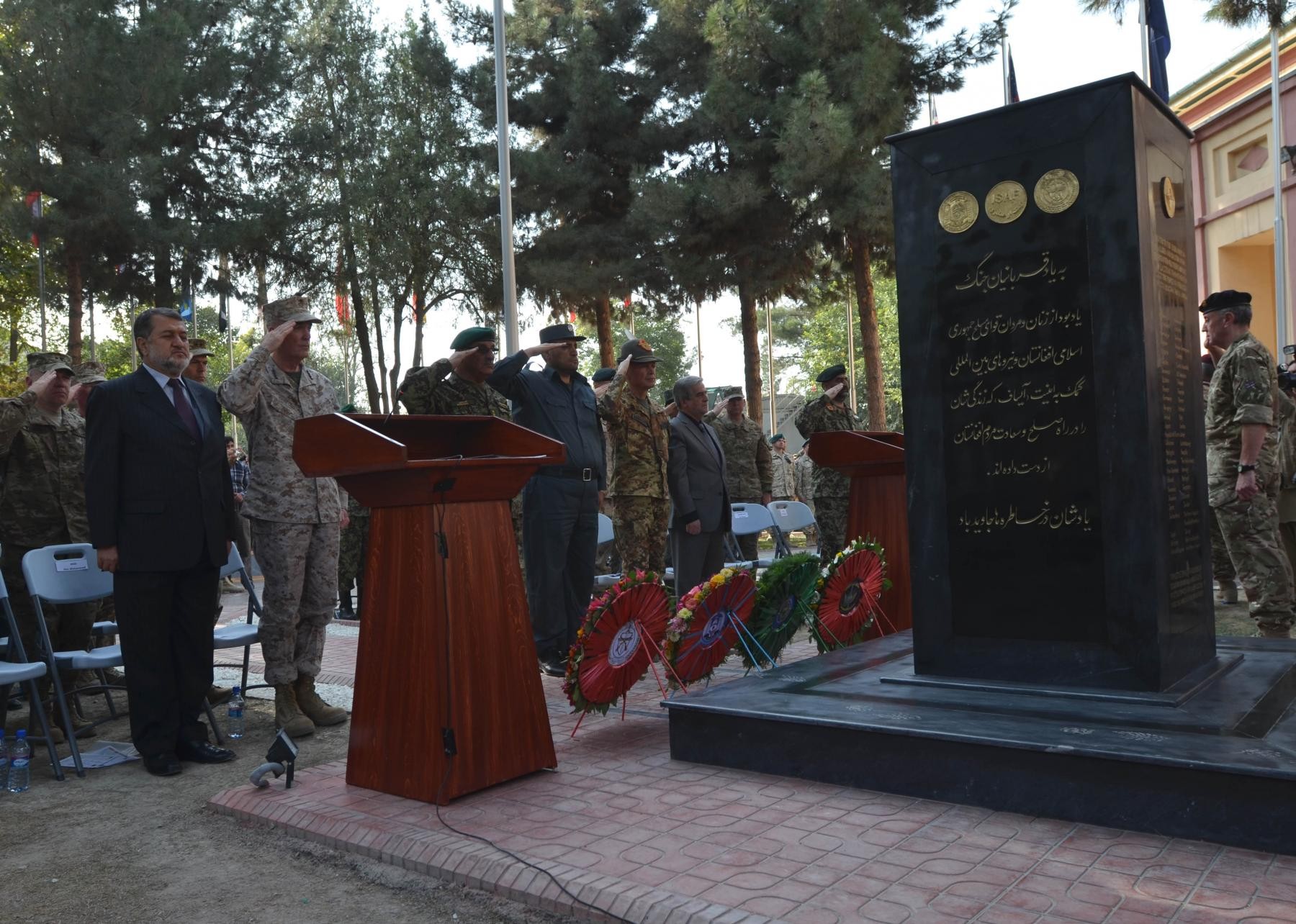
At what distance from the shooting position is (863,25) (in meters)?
17.1

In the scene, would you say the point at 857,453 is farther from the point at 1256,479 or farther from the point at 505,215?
the point at 505,215

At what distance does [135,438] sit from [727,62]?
1520 cm

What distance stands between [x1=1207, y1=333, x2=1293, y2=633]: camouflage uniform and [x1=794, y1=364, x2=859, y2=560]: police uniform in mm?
2833

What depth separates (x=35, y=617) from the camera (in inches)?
242

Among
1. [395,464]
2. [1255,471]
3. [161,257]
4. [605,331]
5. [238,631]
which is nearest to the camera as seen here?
[395,464]

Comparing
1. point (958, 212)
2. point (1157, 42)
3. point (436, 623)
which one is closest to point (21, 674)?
point (436, 623)

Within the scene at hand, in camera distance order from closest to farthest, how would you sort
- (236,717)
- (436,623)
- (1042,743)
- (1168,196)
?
(1042,743)
(436,623)
(1168,196)
(236,717)

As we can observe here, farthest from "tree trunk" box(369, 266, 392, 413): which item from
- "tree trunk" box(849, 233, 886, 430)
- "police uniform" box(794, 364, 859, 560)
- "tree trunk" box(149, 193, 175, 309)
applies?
"police uniform" box(794, 364, 859, 560)

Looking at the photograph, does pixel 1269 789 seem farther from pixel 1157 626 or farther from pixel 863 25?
pixel 863 25

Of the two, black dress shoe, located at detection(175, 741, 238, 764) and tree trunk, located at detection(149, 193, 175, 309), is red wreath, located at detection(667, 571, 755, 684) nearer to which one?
black dress shoe, located at detection(175, 741, 238, 764)

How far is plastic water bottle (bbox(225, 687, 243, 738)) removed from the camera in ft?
19.0

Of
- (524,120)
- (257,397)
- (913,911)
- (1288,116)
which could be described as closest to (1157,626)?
(913,911)

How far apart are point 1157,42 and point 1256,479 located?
11851mm

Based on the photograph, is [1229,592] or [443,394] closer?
[443,394]
